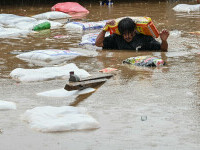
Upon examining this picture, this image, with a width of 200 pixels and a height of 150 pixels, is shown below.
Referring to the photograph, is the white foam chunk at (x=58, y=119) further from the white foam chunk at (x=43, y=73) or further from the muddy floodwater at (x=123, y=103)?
the white foam chunk at (x=43, y=73)

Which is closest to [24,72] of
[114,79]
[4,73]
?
[4,73]

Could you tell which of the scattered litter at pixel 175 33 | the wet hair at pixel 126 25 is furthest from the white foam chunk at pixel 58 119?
the scattered litter at pixel 175 33

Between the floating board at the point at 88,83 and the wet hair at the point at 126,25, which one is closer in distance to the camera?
the floating board at the point at 88,83

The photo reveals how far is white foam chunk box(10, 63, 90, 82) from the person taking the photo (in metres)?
4.88

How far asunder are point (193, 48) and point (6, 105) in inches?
138

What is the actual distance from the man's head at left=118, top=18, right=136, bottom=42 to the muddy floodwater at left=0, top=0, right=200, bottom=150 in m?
0.25

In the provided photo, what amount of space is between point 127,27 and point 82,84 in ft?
6.50

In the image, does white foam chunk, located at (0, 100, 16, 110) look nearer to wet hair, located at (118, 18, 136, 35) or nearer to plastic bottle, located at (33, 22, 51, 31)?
wet hair, located at (118, 18, 136, 35)

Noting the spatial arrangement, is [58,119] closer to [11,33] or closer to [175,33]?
[11,33]

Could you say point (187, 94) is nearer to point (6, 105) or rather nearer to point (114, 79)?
point (114, 79)

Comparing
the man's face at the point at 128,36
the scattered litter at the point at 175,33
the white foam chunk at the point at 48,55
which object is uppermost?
the man's face at the point at 128,36

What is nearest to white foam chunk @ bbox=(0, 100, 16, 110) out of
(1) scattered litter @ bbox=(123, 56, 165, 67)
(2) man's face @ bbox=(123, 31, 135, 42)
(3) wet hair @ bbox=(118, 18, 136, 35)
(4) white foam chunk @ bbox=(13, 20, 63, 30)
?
(1) scattered litter @ bbox=(123, 56, 165, 67)

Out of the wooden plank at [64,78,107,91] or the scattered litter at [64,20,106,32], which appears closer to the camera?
the wooden plank at [64,78,107,91]

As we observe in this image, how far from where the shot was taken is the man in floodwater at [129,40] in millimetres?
6141
